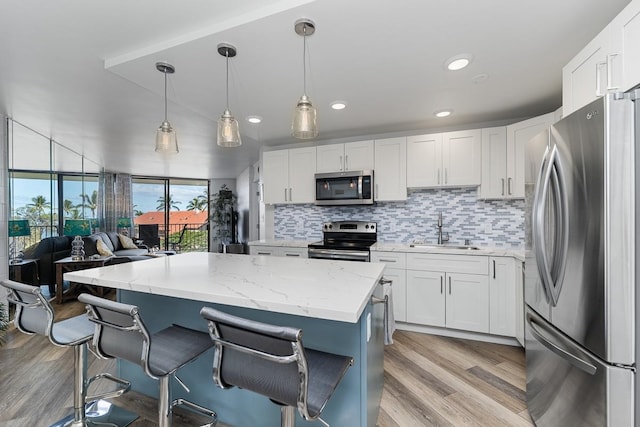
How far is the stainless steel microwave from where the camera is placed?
340 cm

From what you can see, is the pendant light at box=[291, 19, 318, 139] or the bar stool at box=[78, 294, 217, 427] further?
the pendant light at box=[291, 19, 318, 139]

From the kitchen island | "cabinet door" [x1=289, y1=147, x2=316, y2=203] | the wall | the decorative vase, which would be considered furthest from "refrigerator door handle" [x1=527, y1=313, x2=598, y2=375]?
the decorative vase

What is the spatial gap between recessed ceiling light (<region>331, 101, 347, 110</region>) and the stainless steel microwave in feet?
2.82

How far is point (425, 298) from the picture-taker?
2930 millimetres

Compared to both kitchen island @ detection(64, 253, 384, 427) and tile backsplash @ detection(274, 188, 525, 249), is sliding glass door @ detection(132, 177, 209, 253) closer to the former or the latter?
tile backsplash @ detection(274, 188, 525, 249)

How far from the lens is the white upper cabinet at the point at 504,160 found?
276 cm

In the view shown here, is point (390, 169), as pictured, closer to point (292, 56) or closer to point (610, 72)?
point (292, 56)

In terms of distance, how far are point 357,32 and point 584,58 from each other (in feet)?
3.94

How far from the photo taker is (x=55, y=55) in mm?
1973

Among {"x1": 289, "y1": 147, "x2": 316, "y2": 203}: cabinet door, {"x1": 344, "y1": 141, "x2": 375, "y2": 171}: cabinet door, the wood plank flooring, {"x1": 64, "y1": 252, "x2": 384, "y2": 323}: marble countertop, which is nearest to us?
{"x1": 64, "y1": 252, "x2": 384, "y2": 323}: marble countertop

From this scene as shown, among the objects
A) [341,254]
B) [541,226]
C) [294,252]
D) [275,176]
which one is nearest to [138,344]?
[541,226]

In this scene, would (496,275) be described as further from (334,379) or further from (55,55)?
(55,55)

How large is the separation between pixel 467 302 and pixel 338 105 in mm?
2306

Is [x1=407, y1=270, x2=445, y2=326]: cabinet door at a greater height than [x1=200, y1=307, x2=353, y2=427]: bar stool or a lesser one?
lesser
